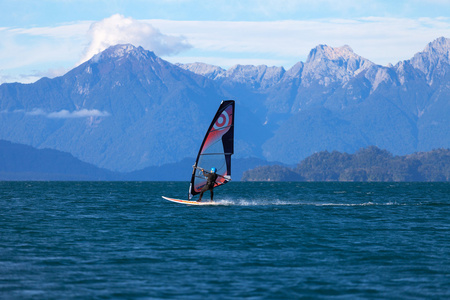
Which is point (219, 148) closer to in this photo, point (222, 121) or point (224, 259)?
point (222, 121)

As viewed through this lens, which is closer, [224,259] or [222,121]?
[224,259]

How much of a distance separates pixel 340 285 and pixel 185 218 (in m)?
34.2

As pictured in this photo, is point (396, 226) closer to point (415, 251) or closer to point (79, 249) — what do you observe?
point (415, 251)

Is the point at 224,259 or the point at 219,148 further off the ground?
the point at 219,148

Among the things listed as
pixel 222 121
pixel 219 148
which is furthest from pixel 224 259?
pixel 222 121

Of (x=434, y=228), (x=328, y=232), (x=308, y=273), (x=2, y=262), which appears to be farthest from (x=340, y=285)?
(x=434, y=228)

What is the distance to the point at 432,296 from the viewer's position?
89.1 ft

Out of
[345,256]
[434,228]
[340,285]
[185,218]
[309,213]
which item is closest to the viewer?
[340,285]

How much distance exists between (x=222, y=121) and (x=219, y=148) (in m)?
2.65

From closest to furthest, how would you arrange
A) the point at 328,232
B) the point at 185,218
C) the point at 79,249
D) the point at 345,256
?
the point at 345,256, the point at 79,249, the point at 328,232, the point at 185,218

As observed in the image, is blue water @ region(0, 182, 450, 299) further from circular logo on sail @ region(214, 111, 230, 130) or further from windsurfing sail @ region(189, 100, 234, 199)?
circular logo on sail @ region(214, 111, 230, 130)

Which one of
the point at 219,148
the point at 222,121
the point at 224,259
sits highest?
the point at 222,121

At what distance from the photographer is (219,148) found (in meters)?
68.0

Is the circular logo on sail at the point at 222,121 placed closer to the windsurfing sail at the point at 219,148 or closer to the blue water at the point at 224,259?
the windsurfing sail at the point at 219,148
